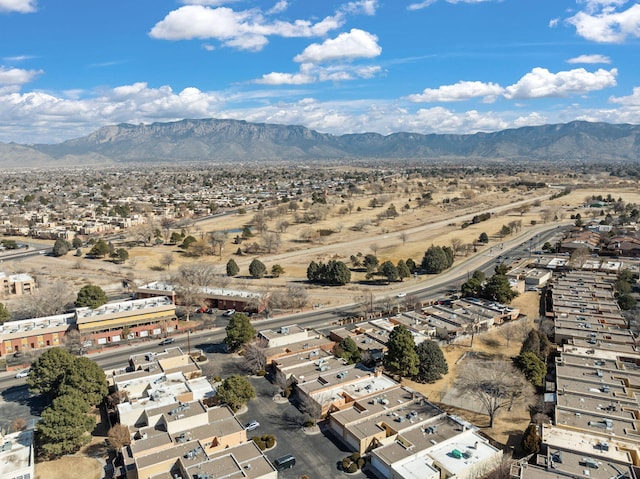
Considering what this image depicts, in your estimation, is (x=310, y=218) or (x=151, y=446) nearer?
(x=151, y=446)

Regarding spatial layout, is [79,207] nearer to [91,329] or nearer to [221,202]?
[221,202]

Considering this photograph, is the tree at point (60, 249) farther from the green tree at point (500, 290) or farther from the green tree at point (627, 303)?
the green tree at point (627, 303)

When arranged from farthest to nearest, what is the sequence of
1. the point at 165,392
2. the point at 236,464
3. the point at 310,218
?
the point at 310,218 < the point at 165,392 < the point at 236,464

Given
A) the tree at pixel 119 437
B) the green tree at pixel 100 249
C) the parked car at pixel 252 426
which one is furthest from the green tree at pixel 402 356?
the green tree at pixel 100 249

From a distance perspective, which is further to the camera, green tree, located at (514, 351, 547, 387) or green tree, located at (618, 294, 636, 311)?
green tree, located at (618, 294, 636, 311)

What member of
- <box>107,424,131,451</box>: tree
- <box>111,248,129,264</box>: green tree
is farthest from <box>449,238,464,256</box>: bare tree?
<box>107,424,131,451</box>: tree

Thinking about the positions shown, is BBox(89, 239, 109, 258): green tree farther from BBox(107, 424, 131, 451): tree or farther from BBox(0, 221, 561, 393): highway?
BBox(107, 424, 131, 451): tree

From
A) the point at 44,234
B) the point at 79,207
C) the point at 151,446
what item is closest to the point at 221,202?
the point at 79,207
